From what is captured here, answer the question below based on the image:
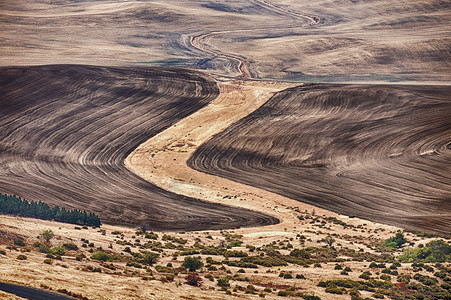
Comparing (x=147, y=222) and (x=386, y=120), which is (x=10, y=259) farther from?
(x=386, y=120)

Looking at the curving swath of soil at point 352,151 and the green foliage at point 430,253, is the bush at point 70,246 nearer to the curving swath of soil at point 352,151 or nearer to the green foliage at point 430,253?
the green foliage at point 430,253

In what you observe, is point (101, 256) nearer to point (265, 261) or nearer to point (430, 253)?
point (265, 261)

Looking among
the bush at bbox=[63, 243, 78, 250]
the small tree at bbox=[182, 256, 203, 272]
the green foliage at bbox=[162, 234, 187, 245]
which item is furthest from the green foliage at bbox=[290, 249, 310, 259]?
the bush at bbox=[63, 243, 78, 250]

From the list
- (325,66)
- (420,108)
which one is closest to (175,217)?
(420,108)

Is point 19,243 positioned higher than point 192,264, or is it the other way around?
point 19,243

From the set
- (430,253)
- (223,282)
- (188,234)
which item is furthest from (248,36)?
(223,282)

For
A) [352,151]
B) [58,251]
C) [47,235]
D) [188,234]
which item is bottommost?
[188,234]
